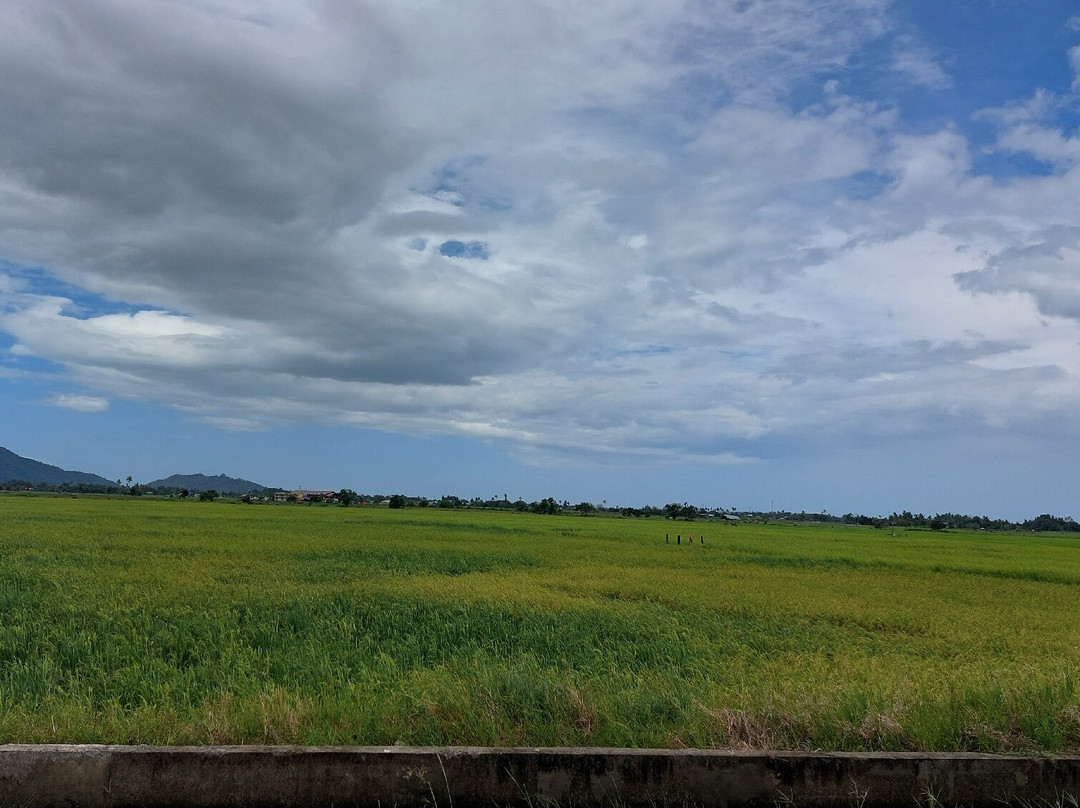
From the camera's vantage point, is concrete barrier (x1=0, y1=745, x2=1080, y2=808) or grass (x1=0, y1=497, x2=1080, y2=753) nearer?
concrete barrier (x1=0, y1=745, x2=1080, y2=808)

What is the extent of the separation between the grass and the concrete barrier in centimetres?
30

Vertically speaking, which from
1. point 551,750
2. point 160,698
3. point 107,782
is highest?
point 551,750

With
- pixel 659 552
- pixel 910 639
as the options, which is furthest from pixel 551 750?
pixel 659 552

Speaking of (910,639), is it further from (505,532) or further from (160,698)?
(505,532)

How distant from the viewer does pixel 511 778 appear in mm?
3416

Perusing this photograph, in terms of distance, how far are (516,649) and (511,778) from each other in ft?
18.0

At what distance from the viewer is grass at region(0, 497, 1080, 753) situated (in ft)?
13.4

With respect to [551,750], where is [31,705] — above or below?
below

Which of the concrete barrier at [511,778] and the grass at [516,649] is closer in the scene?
the concrete barrier at [511,778]

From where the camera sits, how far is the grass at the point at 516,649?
13.4 ft

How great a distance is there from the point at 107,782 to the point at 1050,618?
50.2 ft

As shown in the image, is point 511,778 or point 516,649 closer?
point 511,778

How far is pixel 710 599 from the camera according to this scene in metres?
13.5

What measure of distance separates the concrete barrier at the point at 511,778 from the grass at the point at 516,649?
298 mm
